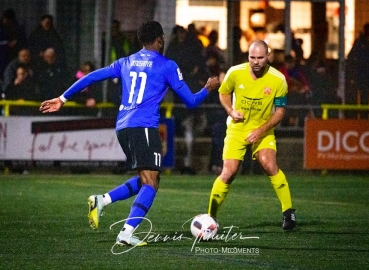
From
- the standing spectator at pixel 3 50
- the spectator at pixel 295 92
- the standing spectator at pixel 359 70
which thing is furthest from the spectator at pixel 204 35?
the standing spectator at pixel 3 50

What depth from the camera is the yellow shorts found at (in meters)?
10.5

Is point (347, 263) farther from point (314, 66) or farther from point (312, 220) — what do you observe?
point (314, 66)

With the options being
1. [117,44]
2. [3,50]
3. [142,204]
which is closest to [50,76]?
[3,50]

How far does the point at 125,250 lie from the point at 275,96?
2.66 metres

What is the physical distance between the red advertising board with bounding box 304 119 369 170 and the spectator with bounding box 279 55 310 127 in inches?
20.0

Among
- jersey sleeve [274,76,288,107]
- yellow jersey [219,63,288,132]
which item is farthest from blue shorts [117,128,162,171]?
jersey sleeve [274,76,288,107]

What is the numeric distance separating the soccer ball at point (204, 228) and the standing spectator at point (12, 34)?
1024 centimetres

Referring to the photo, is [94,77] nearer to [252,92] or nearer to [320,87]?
[252,92]

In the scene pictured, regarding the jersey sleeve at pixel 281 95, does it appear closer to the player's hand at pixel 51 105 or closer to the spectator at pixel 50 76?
the player's hand at pixel 51 105

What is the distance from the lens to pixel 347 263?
820 cm

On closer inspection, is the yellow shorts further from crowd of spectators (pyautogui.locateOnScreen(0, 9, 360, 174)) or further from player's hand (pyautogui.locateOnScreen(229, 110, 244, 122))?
crowd of spectators (pyautogui.locateOnScreen(0, 9, 360, 174))

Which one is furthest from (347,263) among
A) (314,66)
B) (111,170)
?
(314,66)

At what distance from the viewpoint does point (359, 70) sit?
1983 centimetres

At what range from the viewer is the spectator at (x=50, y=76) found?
1867cm
